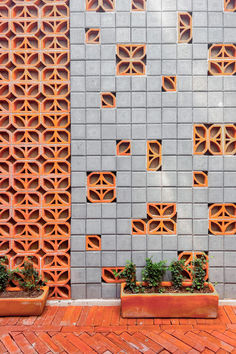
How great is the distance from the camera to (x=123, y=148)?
108 inches

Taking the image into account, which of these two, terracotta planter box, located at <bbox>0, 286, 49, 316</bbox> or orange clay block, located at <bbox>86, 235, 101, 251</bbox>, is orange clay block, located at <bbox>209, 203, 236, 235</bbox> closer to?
orange clay block, located at <bbox>86, 235, 101, 251</bbox>

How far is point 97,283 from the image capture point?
8.95 ft

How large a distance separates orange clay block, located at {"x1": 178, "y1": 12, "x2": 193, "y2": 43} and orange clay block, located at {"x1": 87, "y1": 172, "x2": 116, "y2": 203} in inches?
70.2

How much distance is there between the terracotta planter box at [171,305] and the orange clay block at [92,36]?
9.45ft

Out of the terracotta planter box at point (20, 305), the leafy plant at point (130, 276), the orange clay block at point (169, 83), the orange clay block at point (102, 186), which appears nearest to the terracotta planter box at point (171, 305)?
the leafy plant at point (130, 276)

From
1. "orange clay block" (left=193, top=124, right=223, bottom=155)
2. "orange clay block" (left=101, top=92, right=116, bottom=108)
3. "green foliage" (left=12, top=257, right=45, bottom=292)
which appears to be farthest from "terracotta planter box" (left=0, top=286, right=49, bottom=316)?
"orange clay block" (left=193, top=124, right=223, bottom=155)

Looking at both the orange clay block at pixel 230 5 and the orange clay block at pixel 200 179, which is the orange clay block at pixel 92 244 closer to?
the orange clay block at pixel 200 179

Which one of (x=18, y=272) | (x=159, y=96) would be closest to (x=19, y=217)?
(x=18, y=272)

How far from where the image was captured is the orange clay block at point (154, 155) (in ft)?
8.86

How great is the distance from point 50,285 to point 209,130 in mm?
2609

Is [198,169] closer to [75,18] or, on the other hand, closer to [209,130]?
[209,130]

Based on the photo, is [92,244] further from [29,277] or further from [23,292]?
[23,292]

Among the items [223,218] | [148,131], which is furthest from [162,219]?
[148,131]

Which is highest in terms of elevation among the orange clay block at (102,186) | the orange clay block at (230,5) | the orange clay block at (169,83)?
the orange clay block at (230,5)
